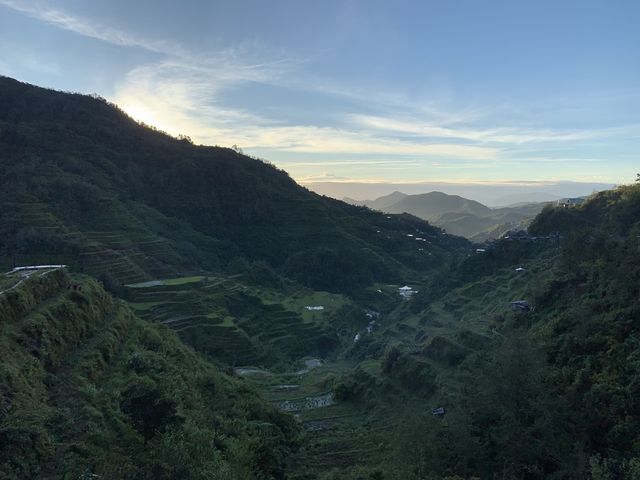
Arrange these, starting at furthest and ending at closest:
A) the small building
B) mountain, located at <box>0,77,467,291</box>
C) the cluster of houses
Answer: the cluster of houses < mountain, located at <box>0,77,467,291</box> < the small building

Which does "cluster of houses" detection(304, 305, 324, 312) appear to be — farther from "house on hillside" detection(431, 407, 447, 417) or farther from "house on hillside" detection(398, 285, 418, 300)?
"house on hillside" detection(431, 407, 447, 417)

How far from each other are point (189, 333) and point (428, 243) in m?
79.6

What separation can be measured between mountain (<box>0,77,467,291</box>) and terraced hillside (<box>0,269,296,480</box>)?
2314cm

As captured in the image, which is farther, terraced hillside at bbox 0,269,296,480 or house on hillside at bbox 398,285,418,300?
house on hillside at bbox 398,285,418,300

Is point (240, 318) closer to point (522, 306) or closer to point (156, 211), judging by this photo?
point (522, 306)

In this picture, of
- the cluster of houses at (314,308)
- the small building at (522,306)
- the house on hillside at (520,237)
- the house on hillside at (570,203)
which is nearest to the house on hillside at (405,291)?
the cluster of houses at (314,308)

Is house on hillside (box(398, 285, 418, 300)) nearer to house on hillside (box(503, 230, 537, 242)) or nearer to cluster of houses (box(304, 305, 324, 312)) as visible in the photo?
cluster of houses (box(304, 305, 324, 312))

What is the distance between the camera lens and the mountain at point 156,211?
172ft

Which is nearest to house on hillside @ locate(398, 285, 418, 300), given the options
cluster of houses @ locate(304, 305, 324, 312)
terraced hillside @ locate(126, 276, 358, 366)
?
terraced hillside @ locate(126, 276, 358, 366)

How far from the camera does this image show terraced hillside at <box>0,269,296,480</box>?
39.8 feet

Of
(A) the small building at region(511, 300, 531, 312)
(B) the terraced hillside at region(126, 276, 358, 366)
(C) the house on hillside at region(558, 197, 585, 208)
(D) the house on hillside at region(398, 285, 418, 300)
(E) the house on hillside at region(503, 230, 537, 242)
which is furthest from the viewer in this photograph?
(D) the house on hillside at region(398, 285, 418, 300)

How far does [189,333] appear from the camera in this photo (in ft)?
127

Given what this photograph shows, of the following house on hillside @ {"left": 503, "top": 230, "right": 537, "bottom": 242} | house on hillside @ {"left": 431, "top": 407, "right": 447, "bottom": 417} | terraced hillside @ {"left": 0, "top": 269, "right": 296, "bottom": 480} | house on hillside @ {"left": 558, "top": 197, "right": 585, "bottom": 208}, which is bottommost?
house on hillside @ {"left": 431, "top": 407, "right": 447, "bottom": 417}

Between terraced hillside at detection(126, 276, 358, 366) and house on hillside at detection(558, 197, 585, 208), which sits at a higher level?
house on hillside at detection(558, 197, 585, 208)
